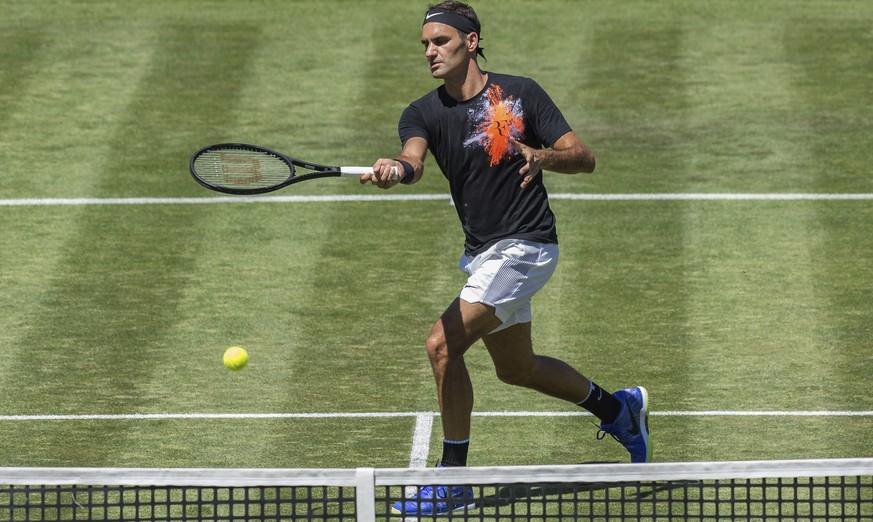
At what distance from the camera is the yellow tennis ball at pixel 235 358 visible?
990cm

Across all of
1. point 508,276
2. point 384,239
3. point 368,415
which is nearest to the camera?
A: point 508,276

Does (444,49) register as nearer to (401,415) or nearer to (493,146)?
(493,146)

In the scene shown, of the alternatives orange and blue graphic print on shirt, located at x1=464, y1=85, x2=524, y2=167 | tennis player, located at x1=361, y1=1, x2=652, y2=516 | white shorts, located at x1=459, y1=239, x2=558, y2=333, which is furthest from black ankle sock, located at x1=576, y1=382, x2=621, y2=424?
orange and blue graphic print on shirt, located at x1=464, y1=85, x2=524, y2=167

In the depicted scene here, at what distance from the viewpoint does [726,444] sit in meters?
8.82

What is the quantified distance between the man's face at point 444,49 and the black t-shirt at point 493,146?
0.62 ft

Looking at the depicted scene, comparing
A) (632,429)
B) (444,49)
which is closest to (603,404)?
(632,429)

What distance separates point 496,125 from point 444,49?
0.46 m

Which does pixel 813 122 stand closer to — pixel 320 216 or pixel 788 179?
pixel 788 179

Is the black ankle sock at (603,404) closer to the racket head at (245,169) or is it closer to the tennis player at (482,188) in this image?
the tennis player at (482,188)

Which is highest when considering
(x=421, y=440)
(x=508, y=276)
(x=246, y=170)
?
(x=246, y=170)

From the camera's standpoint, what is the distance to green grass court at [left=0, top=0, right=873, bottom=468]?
932cm

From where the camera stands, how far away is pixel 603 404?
28.0ft

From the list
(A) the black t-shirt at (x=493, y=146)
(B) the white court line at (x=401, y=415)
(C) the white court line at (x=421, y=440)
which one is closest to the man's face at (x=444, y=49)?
(A) the black t-shirt at (x=493, y=146)

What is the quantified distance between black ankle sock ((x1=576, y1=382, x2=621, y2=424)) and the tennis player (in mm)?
479
